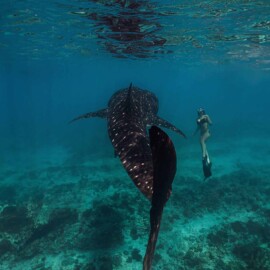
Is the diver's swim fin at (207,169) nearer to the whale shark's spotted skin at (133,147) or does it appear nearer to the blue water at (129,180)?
the blue water at (129,180)

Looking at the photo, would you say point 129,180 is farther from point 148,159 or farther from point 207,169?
point 148,159

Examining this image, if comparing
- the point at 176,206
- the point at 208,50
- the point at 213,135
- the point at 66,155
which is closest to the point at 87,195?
the point at 176,206

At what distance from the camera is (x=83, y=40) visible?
25.0 metres

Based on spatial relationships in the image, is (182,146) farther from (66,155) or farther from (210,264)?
(210,264)

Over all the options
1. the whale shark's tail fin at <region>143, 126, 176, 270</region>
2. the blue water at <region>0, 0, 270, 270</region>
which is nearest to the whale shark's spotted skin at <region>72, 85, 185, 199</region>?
the whale shark's tail fin at <region>143, 126, 176, 270</region>

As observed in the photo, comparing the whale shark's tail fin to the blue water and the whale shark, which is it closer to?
the whale shark

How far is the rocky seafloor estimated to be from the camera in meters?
11.7

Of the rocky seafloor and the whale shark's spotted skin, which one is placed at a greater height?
the whale shark's spotted skin

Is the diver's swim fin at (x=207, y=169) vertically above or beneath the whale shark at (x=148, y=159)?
beneath

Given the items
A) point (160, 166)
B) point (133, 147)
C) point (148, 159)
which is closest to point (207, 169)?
point (133, 147)

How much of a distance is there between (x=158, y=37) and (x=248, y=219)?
16025 mm

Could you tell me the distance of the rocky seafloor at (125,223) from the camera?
11656 mm

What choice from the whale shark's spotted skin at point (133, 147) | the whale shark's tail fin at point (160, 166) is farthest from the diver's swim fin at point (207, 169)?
the whale shark's tail fin at point (160, 166)

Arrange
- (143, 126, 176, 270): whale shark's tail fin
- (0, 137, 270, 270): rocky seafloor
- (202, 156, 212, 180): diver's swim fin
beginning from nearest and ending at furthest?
1. (143, 126, 176, 270): whale shark's tail fin
2. (0, 137, 270, 270): rocky seafloor
3. (202, 156, 212, 180): diver's swim fin
